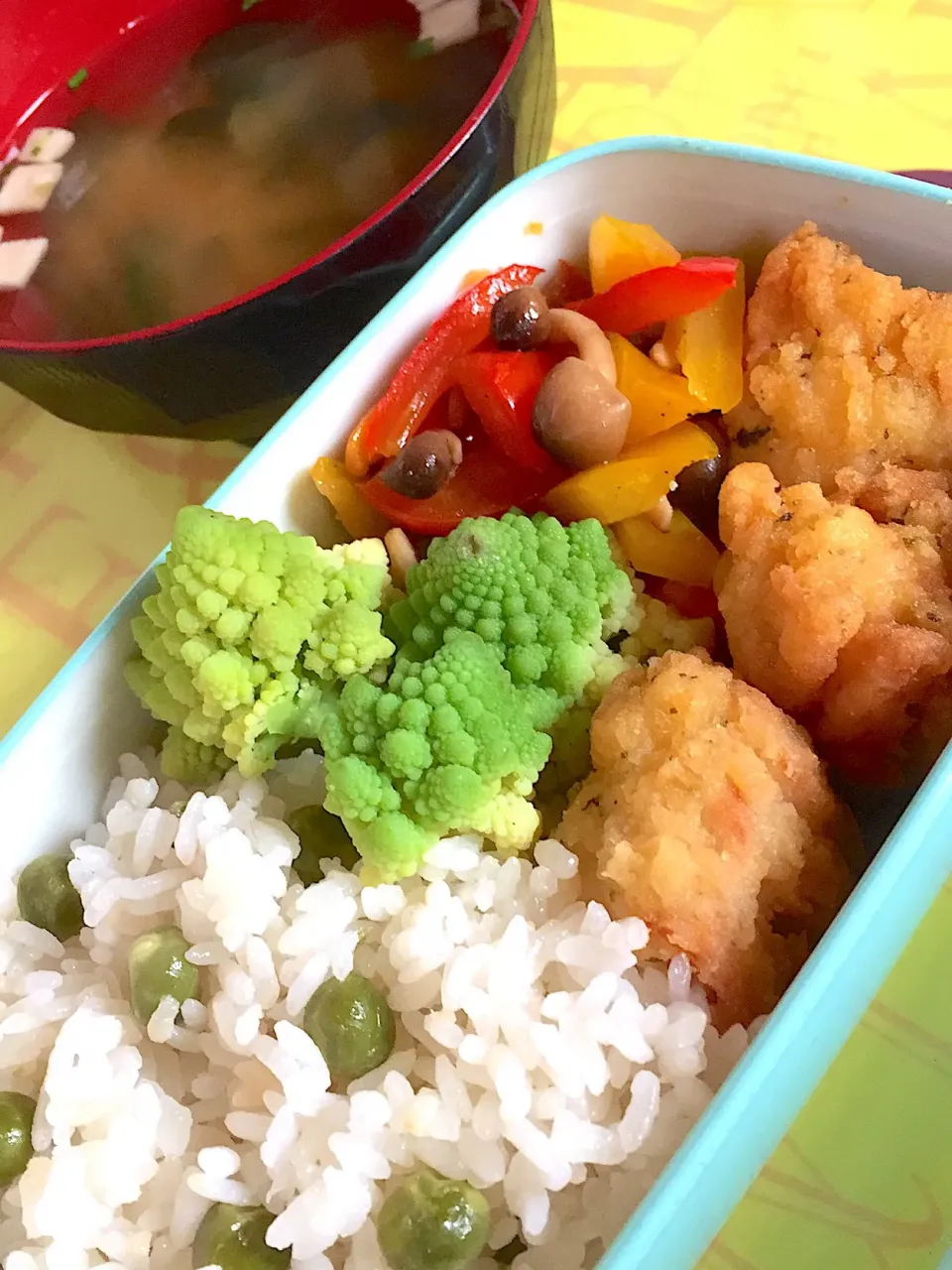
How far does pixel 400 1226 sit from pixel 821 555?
26.6 inches

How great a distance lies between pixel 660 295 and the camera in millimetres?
1208

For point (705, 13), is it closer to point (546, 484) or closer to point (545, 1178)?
point (546, 484)

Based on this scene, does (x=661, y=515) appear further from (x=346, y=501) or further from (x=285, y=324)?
(x=285, y=324)

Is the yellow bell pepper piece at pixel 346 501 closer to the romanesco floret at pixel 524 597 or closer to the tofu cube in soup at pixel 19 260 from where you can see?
the romanesco floret at pixel 524 597

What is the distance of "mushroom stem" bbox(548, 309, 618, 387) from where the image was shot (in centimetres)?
118

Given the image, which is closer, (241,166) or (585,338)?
(585,338)

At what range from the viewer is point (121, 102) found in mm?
1718

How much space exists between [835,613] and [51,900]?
787 millimetres

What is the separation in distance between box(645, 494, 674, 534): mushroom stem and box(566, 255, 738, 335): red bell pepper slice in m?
0.21

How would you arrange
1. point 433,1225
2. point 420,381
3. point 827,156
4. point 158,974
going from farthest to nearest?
point 827,156 < point 420,381 < point 158,974 < point 433,1225

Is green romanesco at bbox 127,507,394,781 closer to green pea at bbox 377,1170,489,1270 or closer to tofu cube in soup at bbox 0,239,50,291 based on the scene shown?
green pea at bbox 377,1170,489,1270

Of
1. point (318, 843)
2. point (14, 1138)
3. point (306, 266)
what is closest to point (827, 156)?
point (306, 266)

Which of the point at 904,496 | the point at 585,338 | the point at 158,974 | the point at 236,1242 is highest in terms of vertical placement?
the point at 585,338

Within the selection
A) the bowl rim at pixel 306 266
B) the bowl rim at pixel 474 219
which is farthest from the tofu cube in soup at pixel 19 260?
the bowl rim at pixel 474 219
